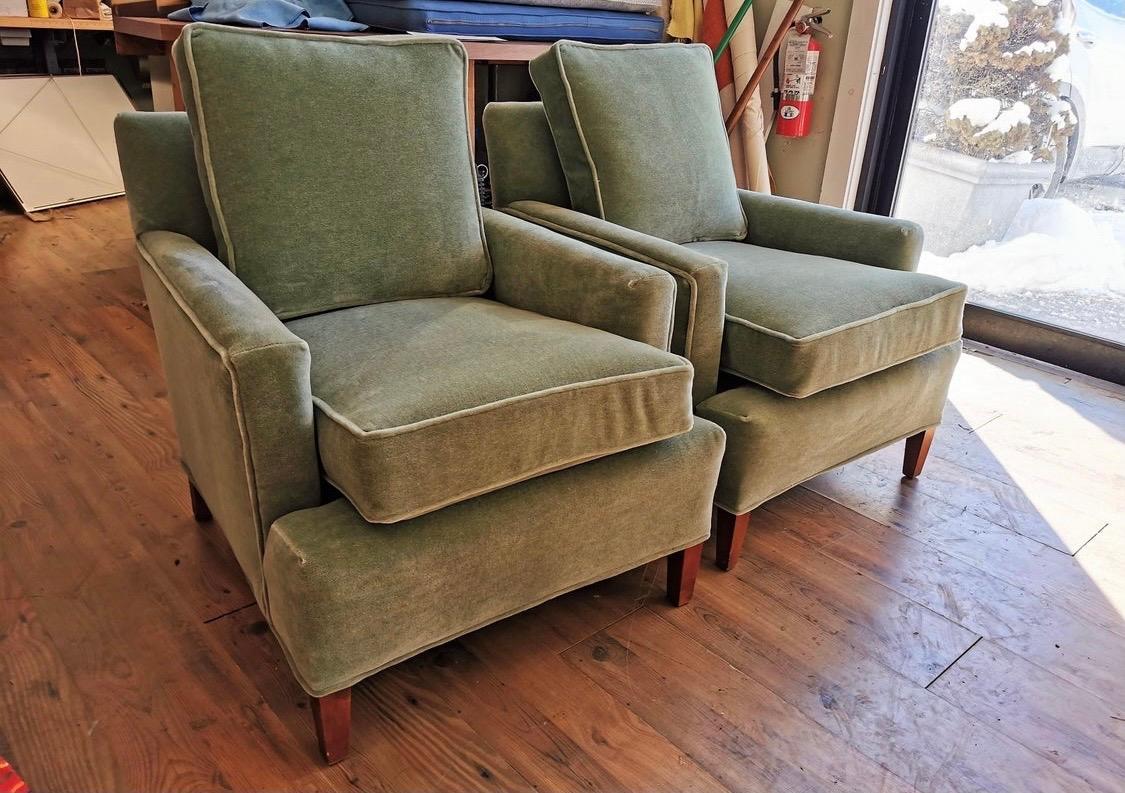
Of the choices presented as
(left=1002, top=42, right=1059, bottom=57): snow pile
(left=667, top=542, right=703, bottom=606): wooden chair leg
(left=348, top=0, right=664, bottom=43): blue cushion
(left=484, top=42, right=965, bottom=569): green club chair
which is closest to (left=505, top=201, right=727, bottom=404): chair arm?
(left=484, top=42, right=965, bottom=569): green club chair

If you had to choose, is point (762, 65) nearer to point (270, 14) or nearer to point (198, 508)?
point (270, 14)

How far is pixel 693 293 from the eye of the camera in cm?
160

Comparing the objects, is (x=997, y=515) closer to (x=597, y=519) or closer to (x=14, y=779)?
(x=597, y=519)

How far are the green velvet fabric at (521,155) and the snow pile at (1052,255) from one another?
1.58m

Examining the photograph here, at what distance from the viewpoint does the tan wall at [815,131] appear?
2918 millimetres

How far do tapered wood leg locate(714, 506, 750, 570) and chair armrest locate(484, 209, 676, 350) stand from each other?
35 centimetres

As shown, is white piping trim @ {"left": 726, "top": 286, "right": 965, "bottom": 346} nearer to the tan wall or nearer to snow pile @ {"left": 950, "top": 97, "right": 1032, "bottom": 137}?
snow pile @ {"left": 950, "top": 97, "right": 1032, "bottom": 137}

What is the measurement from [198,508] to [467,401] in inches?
32.9

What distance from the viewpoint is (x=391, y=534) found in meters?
1.19

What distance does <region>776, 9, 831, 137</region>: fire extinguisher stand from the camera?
2938 mm

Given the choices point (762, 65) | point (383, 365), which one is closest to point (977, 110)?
point (762, 65)

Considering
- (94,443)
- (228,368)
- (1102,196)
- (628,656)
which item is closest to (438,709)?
(628,656)

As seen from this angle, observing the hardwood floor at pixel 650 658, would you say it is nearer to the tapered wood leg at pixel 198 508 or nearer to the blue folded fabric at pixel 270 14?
the tapered wood leg at pixel 198 508

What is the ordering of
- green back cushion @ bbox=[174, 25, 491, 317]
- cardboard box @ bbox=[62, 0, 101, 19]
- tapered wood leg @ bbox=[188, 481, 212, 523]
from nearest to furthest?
green back cushion @ bbox=[174, 25, 491, 317]
tapered wood leg @ bbox=[188, 481, 212, 523]
cardboard box @ bbox=[62, 0, 101, 19]
